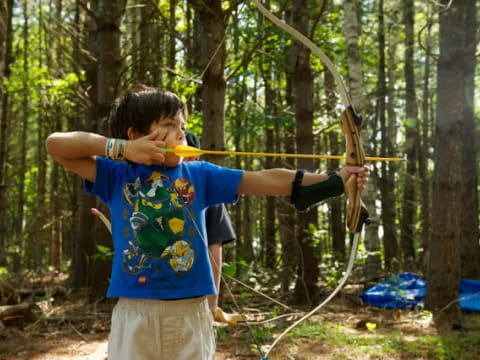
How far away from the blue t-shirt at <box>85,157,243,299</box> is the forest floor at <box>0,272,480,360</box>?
7.44 ft

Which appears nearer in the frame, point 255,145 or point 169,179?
point 169,179

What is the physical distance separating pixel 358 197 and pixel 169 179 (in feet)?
2.11

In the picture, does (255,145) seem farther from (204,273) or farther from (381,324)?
(204,273)

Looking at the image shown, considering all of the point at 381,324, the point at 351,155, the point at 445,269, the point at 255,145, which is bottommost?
the point at 381,324

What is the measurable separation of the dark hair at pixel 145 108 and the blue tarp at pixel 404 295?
171 inches

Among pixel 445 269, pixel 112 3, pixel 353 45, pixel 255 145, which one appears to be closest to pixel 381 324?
pixel 445 269

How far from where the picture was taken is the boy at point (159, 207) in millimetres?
1650

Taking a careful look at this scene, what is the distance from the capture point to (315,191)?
62.9 inches

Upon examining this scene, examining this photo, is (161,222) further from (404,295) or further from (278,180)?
(404,295)

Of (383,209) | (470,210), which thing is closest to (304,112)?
(470,210)

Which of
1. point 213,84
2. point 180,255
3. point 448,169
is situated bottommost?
point 180,255

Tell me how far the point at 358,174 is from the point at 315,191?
0.46 ft

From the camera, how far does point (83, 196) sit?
8.00 meters

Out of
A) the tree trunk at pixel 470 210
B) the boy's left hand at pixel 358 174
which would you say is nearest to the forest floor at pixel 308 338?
the boy's left hand at pixel 358 174
